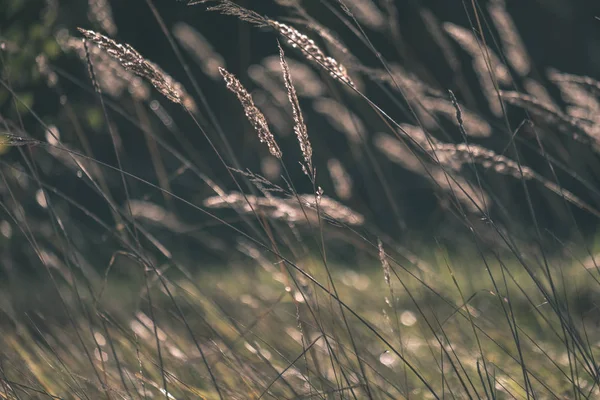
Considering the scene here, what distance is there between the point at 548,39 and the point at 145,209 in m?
4.85

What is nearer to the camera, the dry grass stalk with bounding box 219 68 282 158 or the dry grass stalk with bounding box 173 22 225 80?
the dry grass stalk with bounding box 219 68 282 158

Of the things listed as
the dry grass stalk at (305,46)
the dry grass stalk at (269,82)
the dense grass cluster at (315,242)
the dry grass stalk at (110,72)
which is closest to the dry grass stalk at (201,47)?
the dense grass cluster at (315,242)

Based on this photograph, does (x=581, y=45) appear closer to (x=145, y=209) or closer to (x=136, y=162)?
(x=136, y=162)

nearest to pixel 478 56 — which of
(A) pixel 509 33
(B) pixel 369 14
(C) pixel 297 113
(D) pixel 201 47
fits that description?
(A) pixel 509 33

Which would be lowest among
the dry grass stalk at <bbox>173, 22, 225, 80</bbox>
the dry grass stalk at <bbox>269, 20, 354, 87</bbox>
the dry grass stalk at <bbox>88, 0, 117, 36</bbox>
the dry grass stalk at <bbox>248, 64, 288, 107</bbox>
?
the dry grass stalk at <bbox>248, 64, 288, 107</bbox>

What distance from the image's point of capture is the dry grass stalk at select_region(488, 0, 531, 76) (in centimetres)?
206

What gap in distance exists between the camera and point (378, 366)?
4.88 feet

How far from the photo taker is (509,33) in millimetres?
2102

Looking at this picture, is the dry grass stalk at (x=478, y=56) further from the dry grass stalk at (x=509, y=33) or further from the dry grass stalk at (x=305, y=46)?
the dry grass stalk at (x=305, y=46)

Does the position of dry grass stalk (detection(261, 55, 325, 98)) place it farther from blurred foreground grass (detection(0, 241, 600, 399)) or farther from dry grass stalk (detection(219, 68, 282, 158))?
dry grass stalk (detection(219, 68, 282, 158))

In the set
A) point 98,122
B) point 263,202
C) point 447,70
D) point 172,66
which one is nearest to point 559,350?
point 263,202

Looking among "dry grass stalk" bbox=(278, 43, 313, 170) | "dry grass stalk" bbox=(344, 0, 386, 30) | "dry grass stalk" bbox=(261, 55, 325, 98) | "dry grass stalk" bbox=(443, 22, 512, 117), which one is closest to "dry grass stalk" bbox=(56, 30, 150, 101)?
"dry grass stalk" bbox=(261, 55, 325, 98)

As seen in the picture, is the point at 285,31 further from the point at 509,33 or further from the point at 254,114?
the point at 509,33

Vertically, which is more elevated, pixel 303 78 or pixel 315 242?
pixel 303 78
